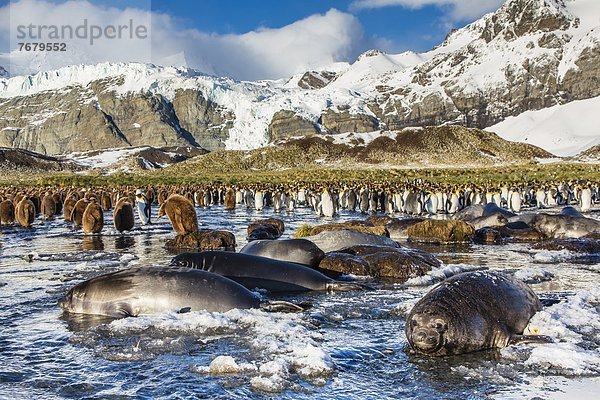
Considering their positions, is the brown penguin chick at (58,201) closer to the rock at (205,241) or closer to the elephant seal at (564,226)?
the rock at (205,241)

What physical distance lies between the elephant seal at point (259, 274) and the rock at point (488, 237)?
7458 mm

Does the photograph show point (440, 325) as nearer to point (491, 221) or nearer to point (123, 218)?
point (491, 221)

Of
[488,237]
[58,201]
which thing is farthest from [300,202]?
[488,237]

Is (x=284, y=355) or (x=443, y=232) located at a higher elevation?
(x=443, y=232)

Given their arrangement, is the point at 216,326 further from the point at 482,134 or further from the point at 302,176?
the point at 482,134

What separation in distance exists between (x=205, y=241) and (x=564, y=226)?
9476 mm

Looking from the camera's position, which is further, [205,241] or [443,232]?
[443,232]

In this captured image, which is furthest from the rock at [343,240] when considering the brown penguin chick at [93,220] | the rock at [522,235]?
the brown penguin chick at [93,220]

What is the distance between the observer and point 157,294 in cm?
727

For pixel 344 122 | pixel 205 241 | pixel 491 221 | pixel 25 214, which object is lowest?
pixel 205 241

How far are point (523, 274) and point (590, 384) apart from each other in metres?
5.15

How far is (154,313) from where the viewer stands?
7141 millimetres

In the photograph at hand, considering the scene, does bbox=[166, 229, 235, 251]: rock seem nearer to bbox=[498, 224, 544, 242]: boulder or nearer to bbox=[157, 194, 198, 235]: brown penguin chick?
bbox=[157, 194, 198, 235]: brown penguin chick

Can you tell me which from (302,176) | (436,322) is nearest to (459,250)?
(436,322)
